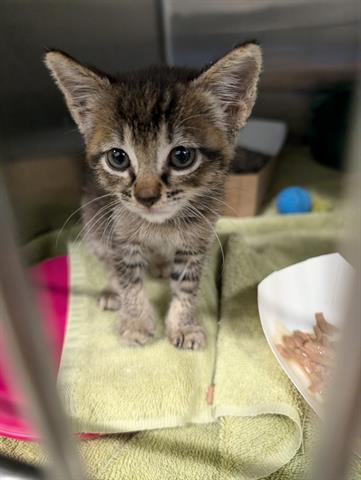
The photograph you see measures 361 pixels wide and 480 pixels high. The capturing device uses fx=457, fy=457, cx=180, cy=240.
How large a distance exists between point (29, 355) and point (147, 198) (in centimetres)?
43

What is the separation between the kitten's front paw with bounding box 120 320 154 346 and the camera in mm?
1044

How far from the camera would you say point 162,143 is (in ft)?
2.63

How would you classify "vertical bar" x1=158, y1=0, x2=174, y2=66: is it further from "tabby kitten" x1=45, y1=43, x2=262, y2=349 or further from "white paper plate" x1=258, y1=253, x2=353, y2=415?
"white paper plate" x1=258, y1=253, x2=353, y2=415

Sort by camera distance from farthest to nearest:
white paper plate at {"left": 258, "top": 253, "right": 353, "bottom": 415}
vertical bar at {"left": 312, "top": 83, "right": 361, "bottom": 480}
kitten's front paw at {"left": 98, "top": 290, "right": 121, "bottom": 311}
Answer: kitten's front paw at {"left": 98, "top": 290, "right": 121, "bottom": 311} → white paper plate at {"left": 258, "top": 253, "right": 353, "bottom": 415} → vertical bar at {"left": 312, "top": 83, "right": 361, "bottom": 480}

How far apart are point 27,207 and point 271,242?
70cm

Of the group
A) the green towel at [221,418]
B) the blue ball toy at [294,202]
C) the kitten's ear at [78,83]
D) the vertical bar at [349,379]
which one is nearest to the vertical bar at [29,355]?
the vertical bar at [349,379]

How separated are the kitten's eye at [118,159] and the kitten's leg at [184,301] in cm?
27

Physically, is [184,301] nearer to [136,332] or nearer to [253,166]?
[136,332]

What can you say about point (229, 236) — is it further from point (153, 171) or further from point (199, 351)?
point (153, 171)

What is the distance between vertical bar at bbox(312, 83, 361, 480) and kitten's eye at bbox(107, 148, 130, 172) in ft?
1.76

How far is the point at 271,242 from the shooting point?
1338mm

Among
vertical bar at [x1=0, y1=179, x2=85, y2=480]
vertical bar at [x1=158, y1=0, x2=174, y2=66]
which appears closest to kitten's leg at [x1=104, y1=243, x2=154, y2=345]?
vertical bar at [x1=0, y1=179, x2=85, y2=480]

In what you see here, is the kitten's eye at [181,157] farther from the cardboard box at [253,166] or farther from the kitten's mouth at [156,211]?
the cardboard box at [253,166]

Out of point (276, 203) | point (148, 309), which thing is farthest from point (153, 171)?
point (276, 203)
